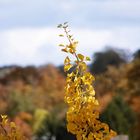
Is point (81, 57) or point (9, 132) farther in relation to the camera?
point (9, 132)

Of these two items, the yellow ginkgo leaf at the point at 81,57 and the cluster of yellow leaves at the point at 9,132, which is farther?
the cluster of yellow leaves at the point at 9,132

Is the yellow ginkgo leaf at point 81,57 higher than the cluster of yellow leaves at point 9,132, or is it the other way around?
the yellow ginkgo leaf at point 81,57

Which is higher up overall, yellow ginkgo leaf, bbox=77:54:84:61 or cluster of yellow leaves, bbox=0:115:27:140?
yellow ginkgo leaf, bbox=77:54:84:61

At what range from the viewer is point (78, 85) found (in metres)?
4.93

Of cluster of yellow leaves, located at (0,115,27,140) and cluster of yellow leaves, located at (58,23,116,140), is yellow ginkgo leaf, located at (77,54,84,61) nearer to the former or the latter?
cluster of yellow leaves, located at (58,23,116,140)

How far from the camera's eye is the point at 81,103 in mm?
4895

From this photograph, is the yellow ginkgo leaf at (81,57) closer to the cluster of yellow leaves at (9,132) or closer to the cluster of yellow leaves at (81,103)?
the cluster of yellow leaves at (81,103)

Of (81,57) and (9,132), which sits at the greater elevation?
(81,57)

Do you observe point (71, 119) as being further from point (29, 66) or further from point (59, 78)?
point (29, 66)

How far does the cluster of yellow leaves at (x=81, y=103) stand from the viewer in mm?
4812

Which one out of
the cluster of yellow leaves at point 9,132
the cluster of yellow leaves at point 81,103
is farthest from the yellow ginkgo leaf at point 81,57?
the cluster of yellow leaves at point 9,132

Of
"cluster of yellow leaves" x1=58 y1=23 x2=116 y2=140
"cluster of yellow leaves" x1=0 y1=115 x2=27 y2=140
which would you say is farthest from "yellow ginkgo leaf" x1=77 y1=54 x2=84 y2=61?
"cluster of yellow leaves" x1=0 y1=115 x2=27 y2=140

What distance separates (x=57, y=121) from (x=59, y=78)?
29.0 metres

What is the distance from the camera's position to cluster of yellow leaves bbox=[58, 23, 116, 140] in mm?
4812
